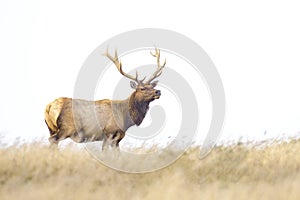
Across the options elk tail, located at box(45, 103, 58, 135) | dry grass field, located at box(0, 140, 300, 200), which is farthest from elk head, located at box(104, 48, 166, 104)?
dry grass field, located at box(0, 140, 300, 200)

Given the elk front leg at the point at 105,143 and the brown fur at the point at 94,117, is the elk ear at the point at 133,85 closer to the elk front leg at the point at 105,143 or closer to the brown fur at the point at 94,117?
the brown fur at the point at 94,117

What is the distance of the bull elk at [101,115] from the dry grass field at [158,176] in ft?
6.29

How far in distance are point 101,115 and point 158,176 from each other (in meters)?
4.54

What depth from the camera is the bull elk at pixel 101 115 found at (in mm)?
13164

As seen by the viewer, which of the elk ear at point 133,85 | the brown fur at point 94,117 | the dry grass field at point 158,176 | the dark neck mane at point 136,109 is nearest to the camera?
the dry grass field at point 158,176

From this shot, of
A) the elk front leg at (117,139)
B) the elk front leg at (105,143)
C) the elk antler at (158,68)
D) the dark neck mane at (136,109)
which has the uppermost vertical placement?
the elk antler at (158,68)

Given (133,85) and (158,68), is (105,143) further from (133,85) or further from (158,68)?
(158,68)

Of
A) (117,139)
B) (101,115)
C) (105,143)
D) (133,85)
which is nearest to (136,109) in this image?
(133,85)

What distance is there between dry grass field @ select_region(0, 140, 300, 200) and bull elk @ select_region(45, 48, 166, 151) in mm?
1918

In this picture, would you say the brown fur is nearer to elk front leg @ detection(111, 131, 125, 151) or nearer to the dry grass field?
elk front leg @ detection(111, 131, 125, 151)

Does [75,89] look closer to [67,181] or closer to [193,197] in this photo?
[67,181]

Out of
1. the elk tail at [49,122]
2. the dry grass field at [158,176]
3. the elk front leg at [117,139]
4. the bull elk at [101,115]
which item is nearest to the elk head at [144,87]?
the bull elk at [101,115]

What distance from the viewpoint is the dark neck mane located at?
13.9 m

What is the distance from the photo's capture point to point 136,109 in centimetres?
1391
